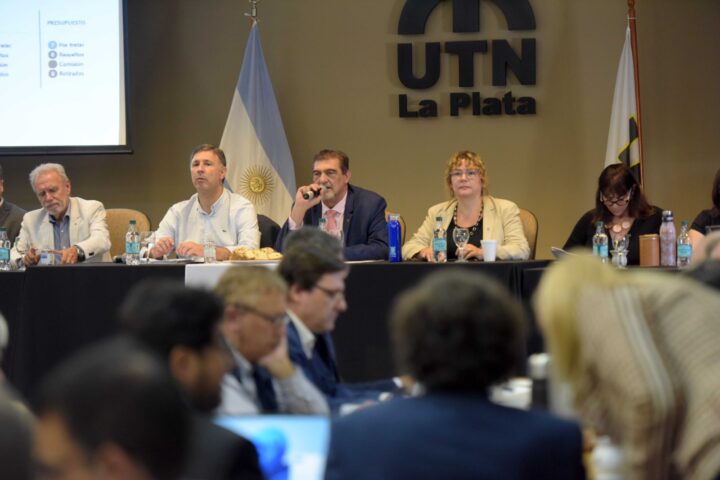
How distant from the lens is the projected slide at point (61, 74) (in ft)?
21.7

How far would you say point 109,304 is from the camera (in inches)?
190

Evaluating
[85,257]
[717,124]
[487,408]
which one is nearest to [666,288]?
[487,408]

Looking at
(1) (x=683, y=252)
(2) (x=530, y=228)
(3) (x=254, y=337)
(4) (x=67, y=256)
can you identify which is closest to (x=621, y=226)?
(2) (x=530, y=228)

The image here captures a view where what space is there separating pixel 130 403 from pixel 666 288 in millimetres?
1128

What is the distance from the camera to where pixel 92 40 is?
663cm

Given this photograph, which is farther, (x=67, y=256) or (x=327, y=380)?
(x=67, y=256)

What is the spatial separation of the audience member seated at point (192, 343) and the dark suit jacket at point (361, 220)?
3636mm

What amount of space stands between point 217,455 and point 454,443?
352 mm

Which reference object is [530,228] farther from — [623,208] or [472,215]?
[623,208]

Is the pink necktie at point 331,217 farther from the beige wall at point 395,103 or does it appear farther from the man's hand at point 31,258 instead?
the beige wall at point 395,103

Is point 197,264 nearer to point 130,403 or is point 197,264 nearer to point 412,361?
point 412,361

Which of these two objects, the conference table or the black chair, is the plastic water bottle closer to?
the conference table

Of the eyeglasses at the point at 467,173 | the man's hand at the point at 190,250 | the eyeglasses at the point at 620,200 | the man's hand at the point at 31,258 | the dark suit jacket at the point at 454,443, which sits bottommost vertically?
the dark suit jacket at the point at 454,443

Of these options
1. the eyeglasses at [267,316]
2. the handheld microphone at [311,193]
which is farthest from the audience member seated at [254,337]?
the handheld microphone at [311,193]
